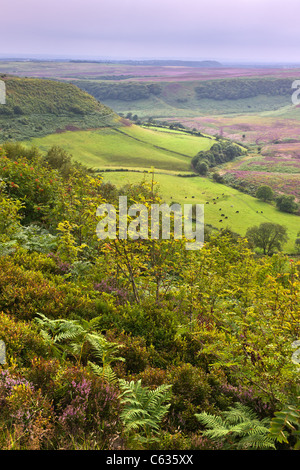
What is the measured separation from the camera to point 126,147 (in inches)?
3893

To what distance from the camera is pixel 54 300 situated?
5.83m

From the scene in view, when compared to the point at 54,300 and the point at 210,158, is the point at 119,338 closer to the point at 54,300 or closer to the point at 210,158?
the point at 54,300

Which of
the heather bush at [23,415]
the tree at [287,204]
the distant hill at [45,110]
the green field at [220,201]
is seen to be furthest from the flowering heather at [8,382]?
the tree at [287,204]

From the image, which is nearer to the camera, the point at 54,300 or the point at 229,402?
the point at 229,402

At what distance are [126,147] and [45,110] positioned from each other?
29.3 metres

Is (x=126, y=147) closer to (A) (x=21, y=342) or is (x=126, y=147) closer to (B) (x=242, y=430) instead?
(A) (x=21, y=342)

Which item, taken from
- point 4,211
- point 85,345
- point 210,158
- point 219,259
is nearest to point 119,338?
point 85,345

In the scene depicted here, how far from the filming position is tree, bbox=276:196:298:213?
7906cm

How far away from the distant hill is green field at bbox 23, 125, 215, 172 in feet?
14.4

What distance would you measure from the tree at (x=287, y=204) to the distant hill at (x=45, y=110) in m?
65.5

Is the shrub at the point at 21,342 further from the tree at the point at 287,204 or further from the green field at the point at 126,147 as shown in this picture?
the tree at the point at 287,204

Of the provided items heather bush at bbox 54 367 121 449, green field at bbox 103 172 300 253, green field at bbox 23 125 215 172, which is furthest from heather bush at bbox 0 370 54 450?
green field at bbox 23 125 215 172

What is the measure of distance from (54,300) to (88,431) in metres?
3.02

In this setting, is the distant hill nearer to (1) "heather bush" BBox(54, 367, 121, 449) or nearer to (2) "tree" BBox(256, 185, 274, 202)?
(2) "tree" BBox(256, 185, 274, 202)
